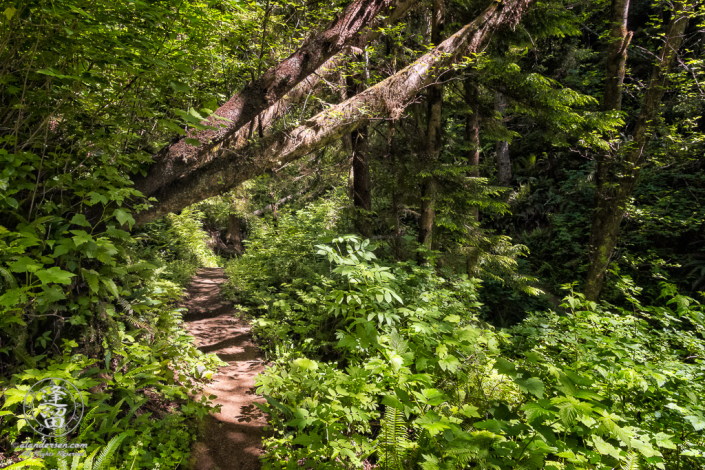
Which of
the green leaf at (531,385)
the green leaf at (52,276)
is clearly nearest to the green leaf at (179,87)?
the green leaf at (52,276)

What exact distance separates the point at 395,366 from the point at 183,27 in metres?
3.46

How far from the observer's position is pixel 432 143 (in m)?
5.90

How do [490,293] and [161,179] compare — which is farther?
[490,293]

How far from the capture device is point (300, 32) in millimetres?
5574

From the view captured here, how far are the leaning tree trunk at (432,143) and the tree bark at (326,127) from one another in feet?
2.69

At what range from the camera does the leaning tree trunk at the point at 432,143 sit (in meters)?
5.57

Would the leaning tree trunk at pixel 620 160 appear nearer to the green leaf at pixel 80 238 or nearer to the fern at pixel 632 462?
the fern at pixel 632 462

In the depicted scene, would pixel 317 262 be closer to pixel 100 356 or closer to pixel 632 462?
pixel 100 356

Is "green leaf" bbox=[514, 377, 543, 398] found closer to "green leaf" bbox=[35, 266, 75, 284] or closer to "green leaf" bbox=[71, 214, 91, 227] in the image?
"green leaf" bbox=[35, 266, 75, 284]

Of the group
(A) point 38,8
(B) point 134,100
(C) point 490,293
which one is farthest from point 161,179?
(C) point 490,293

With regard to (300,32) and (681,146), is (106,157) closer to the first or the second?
(300,32)

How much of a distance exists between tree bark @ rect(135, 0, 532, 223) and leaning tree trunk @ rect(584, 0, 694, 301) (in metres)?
3.14

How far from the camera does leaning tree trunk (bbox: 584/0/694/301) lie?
6191 millimetres

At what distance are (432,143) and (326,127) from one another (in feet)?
8.85
